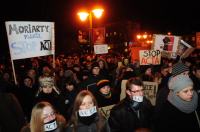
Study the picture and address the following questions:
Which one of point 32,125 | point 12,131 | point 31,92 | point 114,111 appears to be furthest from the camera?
point 31,92

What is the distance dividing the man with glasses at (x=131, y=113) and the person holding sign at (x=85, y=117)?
1.34 ft

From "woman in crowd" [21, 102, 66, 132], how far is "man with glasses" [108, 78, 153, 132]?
0.86 meters

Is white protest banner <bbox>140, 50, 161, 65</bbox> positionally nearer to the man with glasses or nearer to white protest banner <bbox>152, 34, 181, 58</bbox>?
white protest banner <bbox>152, 34, 181, 58</bbox>

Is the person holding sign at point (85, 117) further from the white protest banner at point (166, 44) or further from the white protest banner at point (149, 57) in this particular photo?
the white protest banner at point (149, 57)

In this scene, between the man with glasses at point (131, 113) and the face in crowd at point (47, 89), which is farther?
the face in crowd at point (47, 89)

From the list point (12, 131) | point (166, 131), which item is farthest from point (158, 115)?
point (12, 131)

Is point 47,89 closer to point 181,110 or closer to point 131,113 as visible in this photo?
point 131,113

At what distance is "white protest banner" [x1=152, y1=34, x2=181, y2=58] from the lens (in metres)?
9.78

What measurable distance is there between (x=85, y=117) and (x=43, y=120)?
0.54 m

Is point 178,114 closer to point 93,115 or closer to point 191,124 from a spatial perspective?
point 191,124

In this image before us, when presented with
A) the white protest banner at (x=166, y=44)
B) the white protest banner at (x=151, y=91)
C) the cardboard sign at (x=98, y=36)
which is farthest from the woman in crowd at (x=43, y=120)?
the cardboard sign at (x=98, y=36)

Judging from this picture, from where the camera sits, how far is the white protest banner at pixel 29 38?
7871mm

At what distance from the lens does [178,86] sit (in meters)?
4.11

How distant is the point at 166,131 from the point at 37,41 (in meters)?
5.11
